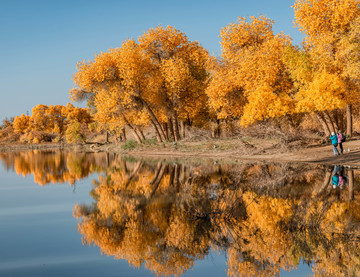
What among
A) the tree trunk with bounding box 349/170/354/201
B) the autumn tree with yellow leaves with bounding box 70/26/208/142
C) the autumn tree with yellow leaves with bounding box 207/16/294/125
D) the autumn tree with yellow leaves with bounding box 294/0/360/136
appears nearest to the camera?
the tree trunk with bounding box 349/170/354/201

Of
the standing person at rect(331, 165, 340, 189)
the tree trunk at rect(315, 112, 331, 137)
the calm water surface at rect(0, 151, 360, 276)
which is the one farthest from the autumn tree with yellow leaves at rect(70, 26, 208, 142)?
the calm water surface at rect(0, 151, 360, 276)

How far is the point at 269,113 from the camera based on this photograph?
3306 centimetres

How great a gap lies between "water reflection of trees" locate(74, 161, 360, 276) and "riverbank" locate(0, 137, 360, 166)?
1164 centimetres

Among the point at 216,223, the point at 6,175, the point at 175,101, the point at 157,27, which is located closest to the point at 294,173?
the point at 216,223

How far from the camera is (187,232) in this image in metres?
9.81

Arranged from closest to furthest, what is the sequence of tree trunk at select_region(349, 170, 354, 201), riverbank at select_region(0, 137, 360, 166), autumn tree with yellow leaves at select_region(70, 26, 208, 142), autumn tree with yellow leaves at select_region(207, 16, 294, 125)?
tree trunk at select_region(349, 170, 354, 201) < riverbank at select_region(0, 137, 360, 166) < autumn tree with yellow leaves at select_region(207, 16, 294, 125) < autumn tree with yellow leaves at select_region(70, 26, 208, 142)

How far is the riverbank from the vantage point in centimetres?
2719

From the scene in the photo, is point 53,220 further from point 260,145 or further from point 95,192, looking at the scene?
point 260,145

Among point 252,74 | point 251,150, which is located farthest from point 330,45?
point 251,150

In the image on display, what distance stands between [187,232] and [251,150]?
23.9m

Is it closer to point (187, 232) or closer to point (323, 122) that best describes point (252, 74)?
point (323, 122)

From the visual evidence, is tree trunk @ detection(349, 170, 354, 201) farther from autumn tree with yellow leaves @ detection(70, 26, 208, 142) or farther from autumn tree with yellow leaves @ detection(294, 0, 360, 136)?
autumn tree with yellow leaves @ detection(70, 26, 208, 142)

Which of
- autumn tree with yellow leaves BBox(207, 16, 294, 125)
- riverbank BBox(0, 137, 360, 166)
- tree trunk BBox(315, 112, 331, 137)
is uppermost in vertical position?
autumn tree with yellow leaves BBox(207, 16, 294, 125)

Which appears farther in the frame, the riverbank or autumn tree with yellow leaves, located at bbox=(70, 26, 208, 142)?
autumn tree with yellow leaves, located at bbox=(70, 26, 208, 142)
